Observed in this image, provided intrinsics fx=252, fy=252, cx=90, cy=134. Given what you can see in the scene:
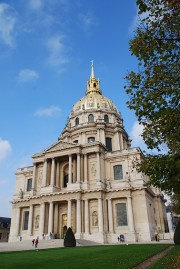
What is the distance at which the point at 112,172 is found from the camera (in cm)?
4300

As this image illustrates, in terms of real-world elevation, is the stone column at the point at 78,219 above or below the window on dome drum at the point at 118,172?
below

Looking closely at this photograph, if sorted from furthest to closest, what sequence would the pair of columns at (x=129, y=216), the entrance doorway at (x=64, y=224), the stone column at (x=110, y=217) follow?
1. the entrance doorway at (x=64, y=224)
2. the stone column at (x=110, y=217)
3. the pair of columns at (x=129, y=216)

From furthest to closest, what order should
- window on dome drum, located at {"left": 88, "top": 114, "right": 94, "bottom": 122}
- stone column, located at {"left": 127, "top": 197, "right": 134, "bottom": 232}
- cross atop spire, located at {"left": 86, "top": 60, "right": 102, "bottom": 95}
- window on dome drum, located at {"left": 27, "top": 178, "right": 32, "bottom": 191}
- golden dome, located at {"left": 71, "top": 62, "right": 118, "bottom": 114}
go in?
cross atop spire, located at {"left": 86, "top": 60, "right": 102, "bottom": 95} → golden dome, located at {"left": 71, "top": 62, "right": 118, "bottom": 114} → window on dome drum, located at {"left": 88, "top": 114, "right": 94, "bottom": 122} → window on dome drum, located at {"left": 27, "top": 178, "right": 32, "bottom": 191} → stone column, located at {"left": 127, "top": 197, "right": 134, "bottom": 232}

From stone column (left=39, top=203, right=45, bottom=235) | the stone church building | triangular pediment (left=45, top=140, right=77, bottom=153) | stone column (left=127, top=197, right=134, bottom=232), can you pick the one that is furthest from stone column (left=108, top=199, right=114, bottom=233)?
triangular pediment (left=45, top=140, right=77, bottom=153)

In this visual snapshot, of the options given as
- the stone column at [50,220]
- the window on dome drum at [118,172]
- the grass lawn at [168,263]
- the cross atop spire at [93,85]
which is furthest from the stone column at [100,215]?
the cross atop spire at [93,85]

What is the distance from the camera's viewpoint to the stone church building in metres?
38.1

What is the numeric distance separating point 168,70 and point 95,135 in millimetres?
43569

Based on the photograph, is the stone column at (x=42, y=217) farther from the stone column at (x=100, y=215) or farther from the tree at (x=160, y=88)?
the tree at (x=160, y=88)

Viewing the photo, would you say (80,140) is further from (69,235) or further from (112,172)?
(69,235)

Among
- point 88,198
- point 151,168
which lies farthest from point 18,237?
point 151,168

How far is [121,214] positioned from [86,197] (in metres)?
6.06

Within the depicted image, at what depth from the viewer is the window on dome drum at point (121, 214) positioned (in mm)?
38691

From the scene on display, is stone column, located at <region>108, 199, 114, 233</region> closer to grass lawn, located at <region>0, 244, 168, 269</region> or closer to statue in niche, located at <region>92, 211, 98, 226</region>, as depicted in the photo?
statue in niche, located at <region>92, 211, 98, 226</region>

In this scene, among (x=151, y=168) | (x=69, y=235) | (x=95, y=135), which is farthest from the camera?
(x=95, y=135)
